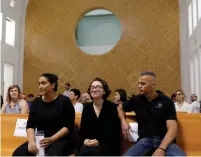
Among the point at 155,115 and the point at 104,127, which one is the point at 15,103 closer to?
the point at 104,127

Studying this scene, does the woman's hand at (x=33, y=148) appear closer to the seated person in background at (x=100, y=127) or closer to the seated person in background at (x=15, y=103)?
the seated person in background at (x=100, y=127)

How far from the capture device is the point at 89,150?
2.92m

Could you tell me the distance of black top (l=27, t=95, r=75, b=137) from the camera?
306 centimetres

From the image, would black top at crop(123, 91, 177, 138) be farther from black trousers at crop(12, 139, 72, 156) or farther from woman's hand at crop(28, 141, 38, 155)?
woman's hand at crop(28, 141, 38, 155)

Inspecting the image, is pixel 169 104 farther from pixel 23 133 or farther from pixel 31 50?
pixel 31 50

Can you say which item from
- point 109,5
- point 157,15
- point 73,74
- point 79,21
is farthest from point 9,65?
point 157,15

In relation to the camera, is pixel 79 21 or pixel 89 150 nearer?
pixel 89 150

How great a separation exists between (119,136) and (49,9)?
9959 mm

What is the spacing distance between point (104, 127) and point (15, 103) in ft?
7.42

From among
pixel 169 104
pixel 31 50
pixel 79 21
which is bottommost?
pixel 169 104

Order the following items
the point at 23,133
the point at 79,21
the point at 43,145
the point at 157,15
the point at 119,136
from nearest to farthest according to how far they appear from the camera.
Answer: the point at 43,145 → the point at 119,136 → the point at 23,133 → the point at 157,15 → the point at 79,21

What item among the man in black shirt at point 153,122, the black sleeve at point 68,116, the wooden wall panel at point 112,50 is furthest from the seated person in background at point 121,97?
the wooden wall panel at point 112,50

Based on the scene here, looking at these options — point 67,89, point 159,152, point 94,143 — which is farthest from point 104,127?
point 67,89

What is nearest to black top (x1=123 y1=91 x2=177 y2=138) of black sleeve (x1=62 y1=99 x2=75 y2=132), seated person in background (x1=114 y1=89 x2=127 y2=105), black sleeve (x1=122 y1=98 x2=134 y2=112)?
black sleeve (x1=122 y1=98 x2=134 y2=112)
